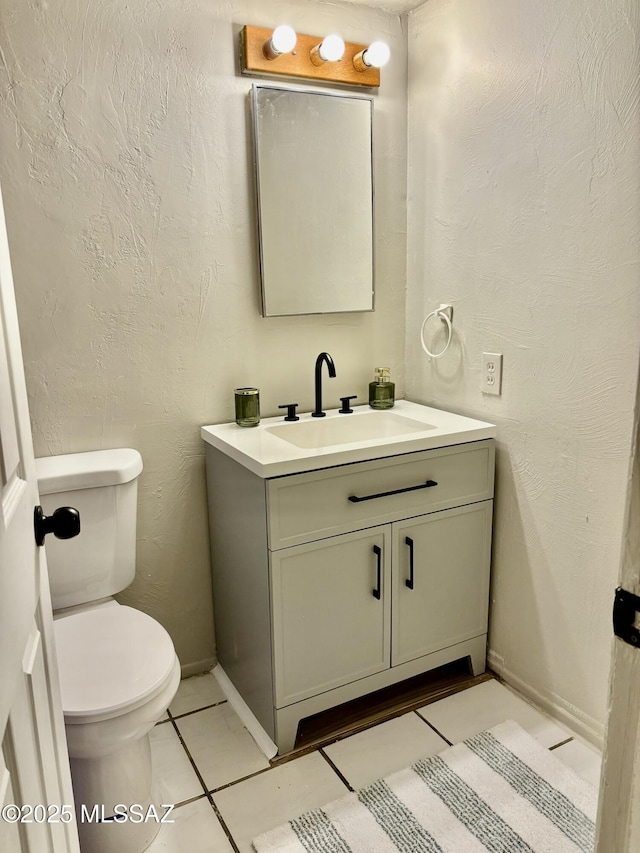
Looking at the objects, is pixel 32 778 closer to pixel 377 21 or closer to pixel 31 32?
pixel 31 32

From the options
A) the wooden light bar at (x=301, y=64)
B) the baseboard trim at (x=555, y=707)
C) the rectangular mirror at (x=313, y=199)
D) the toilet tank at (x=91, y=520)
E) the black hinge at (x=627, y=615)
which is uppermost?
the wooden light bar at (x=301, y=64)

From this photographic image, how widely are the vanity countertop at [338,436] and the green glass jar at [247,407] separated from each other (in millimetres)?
23

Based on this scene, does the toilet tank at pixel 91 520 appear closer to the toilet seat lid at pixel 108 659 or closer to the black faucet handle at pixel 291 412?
the toilet seat lid at pixel 108 659

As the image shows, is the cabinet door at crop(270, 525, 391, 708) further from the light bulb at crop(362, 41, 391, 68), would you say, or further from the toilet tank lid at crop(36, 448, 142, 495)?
the light bulb at crop(362, 41, 391, 68)

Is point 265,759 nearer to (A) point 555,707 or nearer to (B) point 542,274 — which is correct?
(A) point 555,707

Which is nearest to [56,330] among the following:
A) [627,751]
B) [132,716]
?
[132,716]

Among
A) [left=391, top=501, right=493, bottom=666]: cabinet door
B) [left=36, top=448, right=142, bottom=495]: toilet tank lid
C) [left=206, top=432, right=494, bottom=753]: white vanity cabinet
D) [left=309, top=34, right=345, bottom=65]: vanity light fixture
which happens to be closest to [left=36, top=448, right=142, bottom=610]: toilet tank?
[left=36, top=448, right=142, bottom=495]: toilet tank lid

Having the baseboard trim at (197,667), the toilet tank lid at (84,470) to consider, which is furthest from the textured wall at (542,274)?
the toilet tank lid at (84,470)

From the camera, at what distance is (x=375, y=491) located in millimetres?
→ 1754

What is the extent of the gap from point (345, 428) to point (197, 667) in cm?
94

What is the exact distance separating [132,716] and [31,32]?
5.41 ft

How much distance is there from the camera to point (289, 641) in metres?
1.70

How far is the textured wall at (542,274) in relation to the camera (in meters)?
1.51

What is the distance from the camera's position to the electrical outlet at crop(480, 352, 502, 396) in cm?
190
